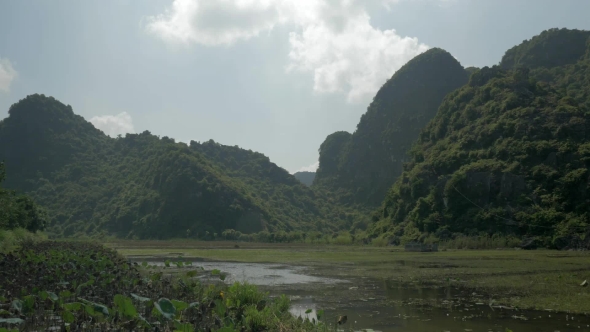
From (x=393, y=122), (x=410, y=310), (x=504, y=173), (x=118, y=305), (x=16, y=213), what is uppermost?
(x=393, y=122)

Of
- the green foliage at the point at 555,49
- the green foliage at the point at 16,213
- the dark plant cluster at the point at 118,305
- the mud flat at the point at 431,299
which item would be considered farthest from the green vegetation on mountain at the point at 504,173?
the green foliage at the point at 16,213

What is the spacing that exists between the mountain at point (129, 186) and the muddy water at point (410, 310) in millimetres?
73717

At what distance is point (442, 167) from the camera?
56688 mm

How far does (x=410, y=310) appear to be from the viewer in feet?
32.8

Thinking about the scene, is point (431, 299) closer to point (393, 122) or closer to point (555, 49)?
point (555, 49)

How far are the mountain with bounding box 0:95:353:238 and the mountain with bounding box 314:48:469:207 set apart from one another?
11.0m

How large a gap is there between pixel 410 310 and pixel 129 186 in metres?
94.2

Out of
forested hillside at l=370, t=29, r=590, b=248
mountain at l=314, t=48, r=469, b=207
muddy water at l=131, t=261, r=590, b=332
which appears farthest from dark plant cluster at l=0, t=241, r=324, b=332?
mountain at l=314, t=48, r=469, b=207

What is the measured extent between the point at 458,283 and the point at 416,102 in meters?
106

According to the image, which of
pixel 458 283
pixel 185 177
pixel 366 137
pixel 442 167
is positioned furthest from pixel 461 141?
pixel 366 137

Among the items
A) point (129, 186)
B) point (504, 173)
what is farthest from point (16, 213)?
point (129, 186)

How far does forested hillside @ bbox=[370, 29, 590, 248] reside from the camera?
4212 cm

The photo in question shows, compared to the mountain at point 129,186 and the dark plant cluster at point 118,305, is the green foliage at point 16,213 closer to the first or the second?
the dark plant cluster at point 118,305

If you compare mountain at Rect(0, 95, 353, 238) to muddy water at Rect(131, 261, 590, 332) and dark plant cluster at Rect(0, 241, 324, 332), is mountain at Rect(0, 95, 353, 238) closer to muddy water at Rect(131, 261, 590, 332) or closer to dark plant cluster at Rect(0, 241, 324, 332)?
muddy water at Rect(131, 261, 590, 332)
